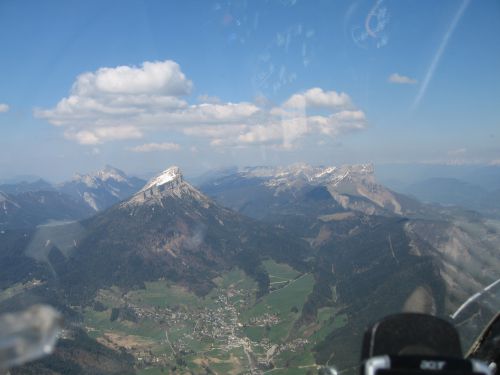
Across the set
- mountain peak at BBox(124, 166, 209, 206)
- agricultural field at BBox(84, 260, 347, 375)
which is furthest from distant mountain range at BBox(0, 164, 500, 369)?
agricultural field at BBox(84, 260, 347, 375)

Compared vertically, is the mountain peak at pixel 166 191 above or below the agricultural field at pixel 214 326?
above

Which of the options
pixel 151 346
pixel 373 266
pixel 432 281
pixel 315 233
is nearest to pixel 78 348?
pixel 151 346

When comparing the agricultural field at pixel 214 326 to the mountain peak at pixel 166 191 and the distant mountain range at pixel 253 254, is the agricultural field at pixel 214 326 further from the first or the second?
the mountain peak at pixel 166 191

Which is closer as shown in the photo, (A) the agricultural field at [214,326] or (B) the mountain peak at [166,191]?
(A) the agricultural field at [214,326]

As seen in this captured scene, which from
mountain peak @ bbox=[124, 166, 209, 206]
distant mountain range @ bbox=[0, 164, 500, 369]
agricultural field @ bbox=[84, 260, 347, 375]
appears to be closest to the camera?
agricultural field @ bbox=[84, 260, 347, 375]

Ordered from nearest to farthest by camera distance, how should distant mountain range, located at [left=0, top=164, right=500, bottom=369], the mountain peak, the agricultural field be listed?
1. the agricultural field
2. distant mountain range, located at [left=0, top=164, right=500, bottom=369]
3. the mountain peak

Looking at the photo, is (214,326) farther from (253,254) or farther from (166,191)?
(166,191)

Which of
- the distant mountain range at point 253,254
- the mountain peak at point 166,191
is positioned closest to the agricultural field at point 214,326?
the distant mountain range at point 253,254

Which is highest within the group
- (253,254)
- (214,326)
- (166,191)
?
(166,191)

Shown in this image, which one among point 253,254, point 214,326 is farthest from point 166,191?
point 214,326

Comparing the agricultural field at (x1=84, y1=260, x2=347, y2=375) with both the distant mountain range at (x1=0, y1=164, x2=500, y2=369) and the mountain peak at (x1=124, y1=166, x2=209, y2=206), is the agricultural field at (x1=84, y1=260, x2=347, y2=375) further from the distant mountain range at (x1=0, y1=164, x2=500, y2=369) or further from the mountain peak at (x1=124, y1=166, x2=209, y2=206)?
the mountain peak at (x1=124, y1=166, x2=209, y2=206)

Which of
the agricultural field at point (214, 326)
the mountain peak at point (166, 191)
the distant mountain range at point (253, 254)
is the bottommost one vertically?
the agricultural field at point (214, 326)
